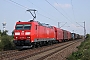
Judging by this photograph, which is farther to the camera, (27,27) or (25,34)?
(27,27)

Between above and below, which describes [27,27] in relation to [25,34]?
above

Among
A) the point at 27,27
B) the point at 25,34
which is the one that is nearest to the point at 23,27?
the point at 27,27

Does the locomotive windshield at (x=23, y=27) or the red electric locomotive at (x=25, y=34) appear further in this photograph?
the locomotive windshield at (x=23, y=27)

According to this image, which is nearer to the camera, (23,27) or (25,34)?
(25,34)

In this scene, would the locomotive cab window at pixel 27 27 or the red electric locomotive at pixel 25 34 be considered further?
the locomotive cab window at pixel 27 27

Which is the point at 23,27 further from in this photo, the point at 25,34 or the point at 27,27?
the point at 25,34

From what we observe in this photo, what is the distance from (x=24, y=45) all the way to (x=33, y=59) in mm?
9199

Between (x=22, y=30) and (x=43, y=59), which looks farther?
(x=22, y=30)

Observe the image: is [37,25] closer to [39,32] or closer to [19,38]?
[39,32]

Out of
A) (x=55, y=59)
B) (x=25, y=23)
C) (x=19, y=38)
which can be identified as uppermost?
(x=25, y=23)

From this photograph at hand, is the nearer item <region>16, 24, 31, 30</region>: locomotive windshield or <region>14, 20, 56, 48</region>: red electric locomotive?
<region>14, 20, 56, 48</region>: red electric locomotive

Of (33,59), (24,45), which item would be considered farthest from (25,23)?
(33,59)

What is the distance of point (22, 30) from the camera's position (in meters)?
25.9

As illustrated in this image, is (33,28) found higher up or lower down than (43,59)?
higher up
